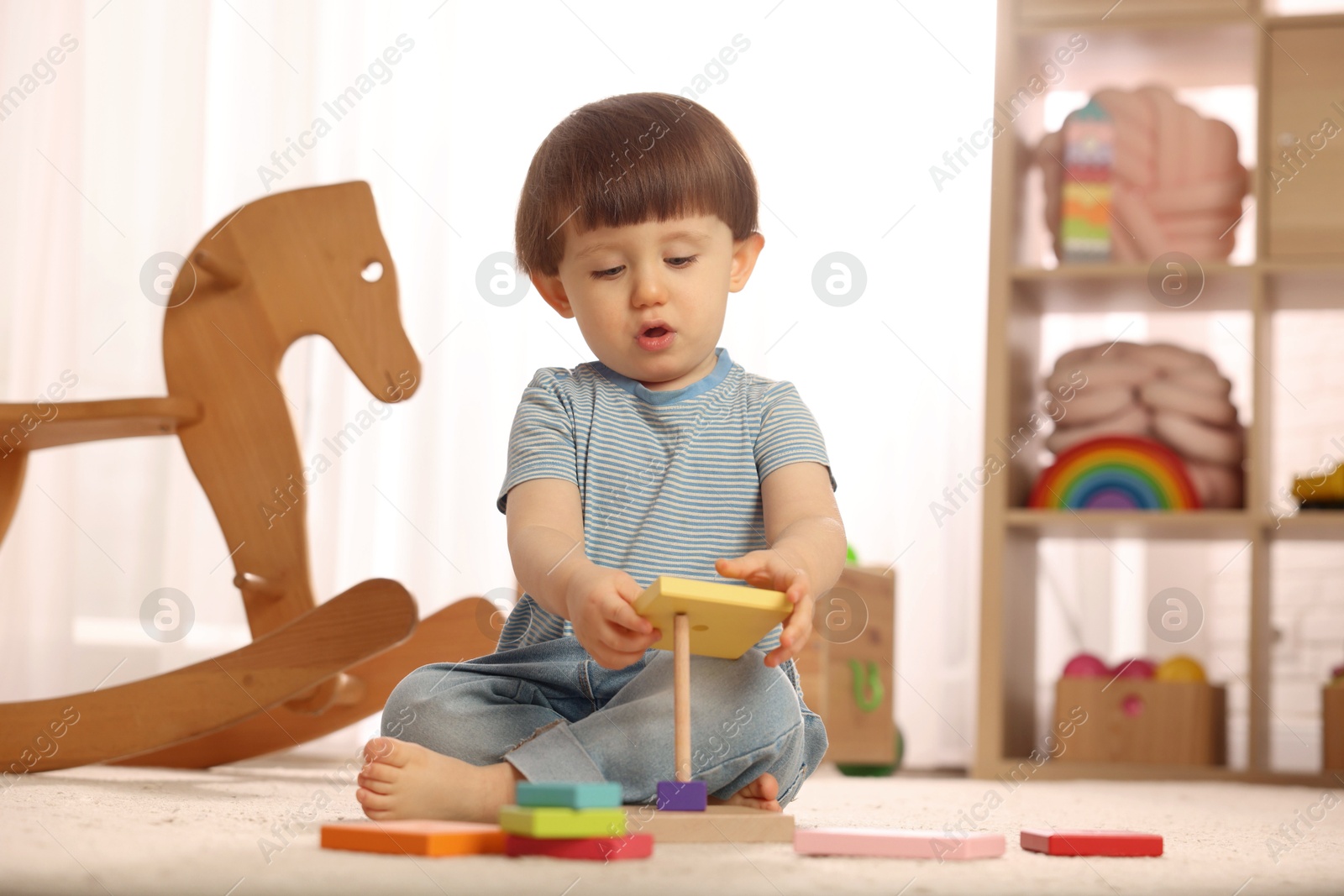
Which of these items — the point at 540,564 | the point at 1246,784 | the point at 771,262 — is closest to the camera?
the point at 540,564

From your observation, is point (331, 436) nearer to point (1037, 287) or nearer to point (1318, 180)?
point (1037, 287)

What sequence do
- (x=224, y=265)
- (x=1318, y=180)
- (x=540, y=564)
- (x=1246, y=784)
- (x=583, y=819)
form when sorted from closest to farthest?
(x=583, y=819) → (x=540, y=564) → (x=224, y=265) → (x=1246, y=784) → (x=1318, y=180)

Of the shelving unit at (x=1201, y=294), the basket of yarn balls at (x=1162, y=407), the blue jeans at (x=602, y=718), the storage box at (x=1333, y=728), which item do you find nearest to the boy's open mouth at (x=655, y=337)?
the blue jeans at (x=602, y=718)

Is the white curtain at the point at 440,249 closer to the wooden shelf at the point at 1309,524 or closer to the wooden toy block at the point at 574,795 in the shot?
the wooden shelf at the point at 1309,524

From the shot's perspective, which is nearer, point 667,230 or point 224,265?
point 667,230

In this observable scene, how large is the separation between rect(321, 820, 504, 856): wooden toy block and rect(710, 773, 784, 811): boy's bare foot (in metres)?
0.23

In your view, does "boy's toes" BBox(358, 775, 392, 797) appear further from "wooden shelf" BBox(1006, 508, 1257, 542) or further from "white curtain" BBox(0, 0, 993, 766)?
"white curtain" BBox(0, 0, 993, 766)

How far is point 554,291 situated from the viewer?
3.16ft

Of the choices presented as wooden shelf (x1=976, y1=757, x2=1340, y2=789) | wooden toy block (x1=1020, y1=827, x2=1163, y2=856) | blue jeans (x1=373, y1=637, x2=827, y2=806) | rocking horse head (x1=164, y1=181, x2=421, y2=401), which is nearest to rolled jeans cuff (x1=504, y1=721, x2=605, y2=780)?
blue jeans (x1=373, y1=637, x2=827, y2=806)

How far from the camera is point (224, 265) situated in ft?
4.18

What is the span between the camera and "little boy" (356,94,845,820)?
784 millimetres

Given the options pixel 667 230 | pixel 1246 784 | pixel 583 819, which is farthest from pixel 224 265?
pixel 1246 784

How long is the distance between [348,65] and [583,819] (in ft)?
5.67

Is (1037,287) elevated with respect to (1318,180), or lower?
lower
